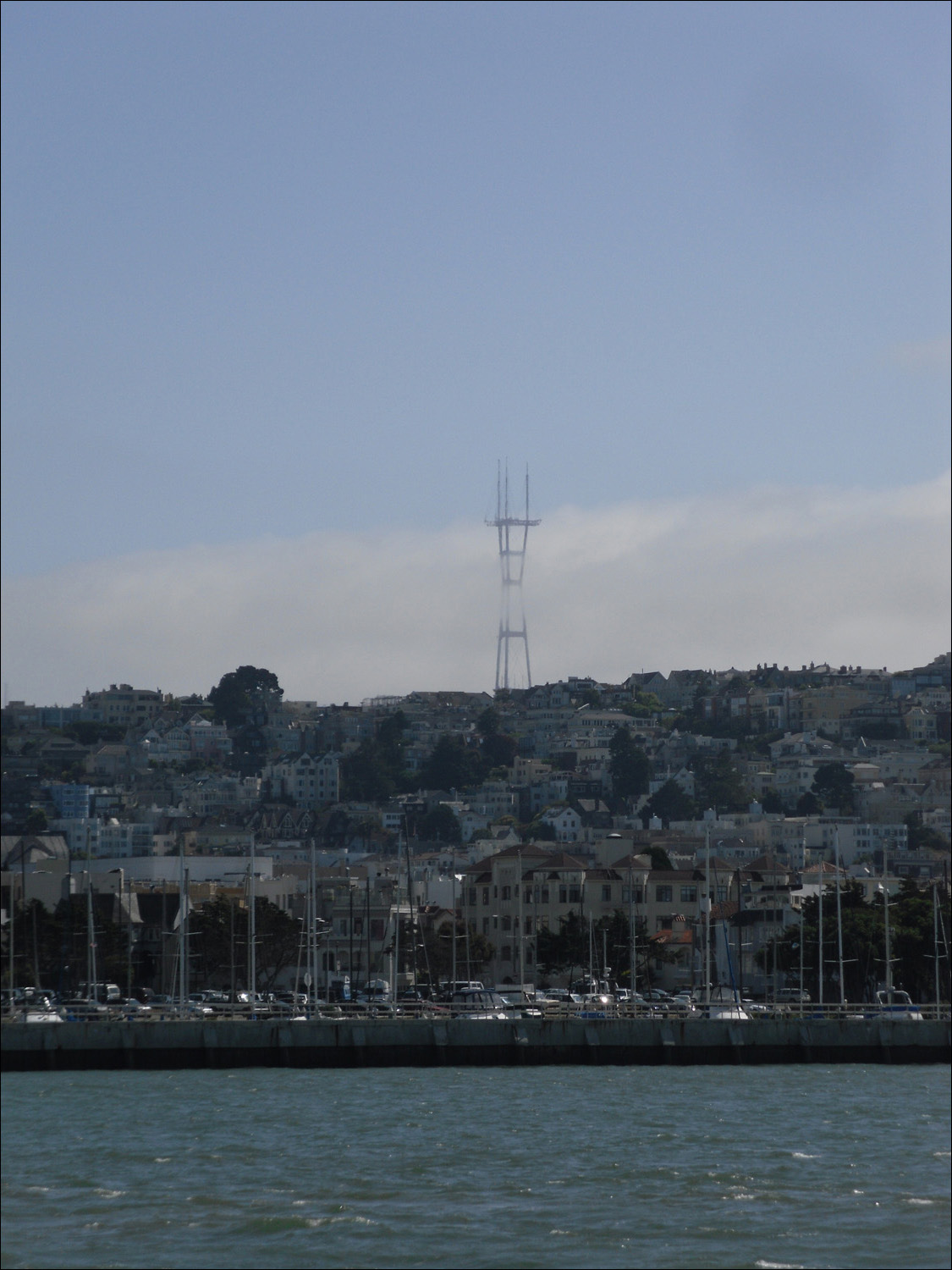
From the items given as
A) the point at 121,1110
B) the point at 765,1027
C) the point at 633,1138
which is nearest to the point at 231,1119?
the point at 121,1110

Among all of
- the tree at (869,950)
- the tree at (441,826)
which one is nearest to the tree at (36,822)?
the tree at (441,826)

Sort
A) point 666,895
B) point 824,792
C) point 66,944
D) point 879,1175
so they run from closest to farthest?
point 879,1175
point 66,944
point 666,895
point 824,792

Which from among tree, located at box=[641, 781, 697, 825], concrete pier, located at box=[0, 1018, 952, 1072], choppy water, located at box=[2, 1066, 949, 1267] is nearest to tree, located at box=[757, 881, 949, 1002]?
concrete pier, located at box=[0, 1018, 952, 1072]

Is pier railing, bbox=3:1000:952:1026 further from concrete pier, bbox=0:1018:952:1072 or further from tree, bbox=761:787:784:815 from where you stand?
tree, bbox=761:787:784:815

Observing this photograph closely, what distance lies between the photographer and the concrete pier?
49.3m

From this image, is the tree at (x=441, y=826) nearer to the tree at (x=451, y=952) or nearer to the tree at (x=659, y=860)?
the tree at (x=659, y=860)

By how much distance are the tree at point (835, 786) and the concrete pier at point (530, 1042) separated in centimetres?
13873

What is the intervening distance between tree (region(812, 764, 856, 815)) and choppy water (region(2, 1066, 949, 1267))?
14379cm

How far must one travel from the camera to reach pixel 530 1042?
50.3m

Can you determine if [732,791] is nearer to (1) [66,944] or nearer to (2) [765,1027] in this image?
(1) [66,944]

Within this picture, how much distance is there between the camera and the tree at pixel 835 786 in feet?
618

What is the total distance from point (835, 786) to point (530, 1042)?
145 metres

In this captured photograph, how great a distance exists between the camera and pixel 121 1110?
39.7 m

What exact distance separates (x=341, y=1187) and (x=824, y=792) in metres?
166
